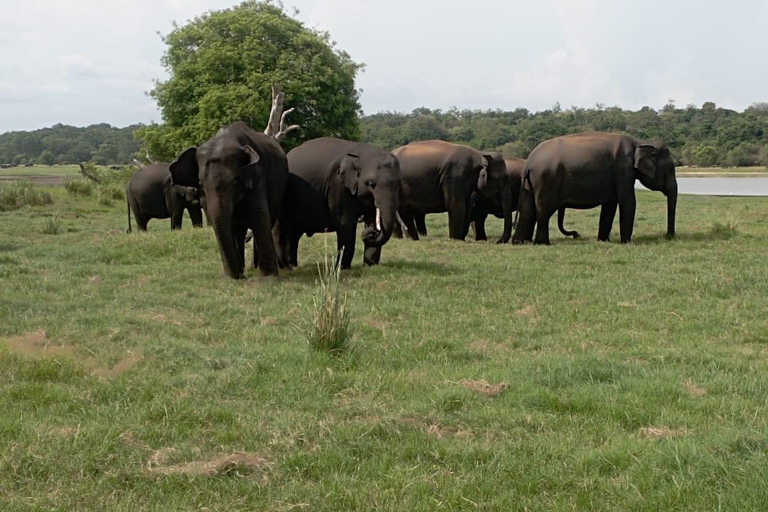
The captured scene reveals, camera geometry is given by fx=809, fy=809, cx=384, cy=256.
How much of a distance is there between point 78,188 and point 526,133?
44859mm

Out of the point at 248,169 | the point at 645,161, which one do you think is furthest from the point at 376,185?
the point at 645,161

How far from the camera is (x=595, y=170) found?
53.2 feet

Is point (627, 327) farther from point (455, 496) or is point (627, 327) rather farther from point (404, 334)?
point (455, 496)

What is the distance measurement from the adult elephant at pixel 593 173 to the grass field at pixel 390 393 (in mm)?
5070

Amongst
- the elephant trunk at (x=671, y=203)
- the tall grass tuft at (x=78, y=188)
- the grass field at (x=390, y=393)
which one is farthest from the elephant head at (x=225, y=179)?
the tall grass tuft at (x=78, y=188)

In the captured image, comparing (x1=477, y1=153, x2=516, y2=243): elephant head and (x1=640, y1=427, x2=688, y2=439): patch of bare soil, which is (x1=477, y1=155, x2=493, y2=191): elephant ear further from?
(x1=640, y1=427, x2=688, y2=439): patch of bare soil

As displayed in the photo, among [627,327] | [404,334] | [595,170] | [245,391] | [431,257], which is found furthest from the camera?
[595,170]

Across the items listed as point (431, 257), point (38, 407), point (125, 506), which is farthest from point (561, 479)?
point (431, 257)

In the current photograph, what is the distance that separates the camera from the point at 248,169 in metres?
10.7

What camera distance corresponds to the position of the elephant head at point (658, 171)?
645 inches

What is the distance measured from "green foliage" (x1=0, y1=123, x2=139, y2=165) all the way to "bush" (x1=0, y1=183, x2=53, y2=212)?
64.7 meters

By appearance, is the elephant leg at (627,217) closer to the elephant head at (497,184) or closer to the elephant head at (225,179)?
the elephant head at (497,184)

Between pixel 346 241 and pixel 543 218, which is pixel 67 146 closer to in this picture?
pixel 543 218

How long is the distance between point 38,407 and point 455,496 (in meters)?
3.05
